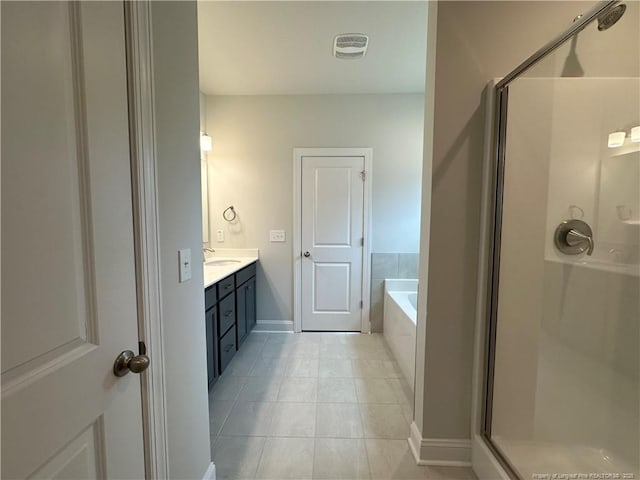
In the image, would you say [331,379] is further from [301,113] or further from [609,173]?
[301,113]

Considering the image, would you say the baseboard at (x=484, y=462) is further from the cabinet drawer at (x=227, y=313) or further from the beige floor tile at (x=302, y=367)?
the cabinet drawer at (x=227, y=313)

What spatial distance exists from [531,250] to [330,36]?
78.0 inches

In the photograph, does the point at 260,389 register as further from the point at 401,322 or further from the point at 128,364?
the point at 128,364

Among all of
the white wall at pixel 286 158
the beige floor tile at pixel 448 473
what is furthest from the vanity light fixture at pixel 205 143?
the beige floor tile at pixel 448 473

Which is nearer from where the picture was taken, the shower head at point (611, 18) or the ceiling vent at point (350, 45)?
the shower head at point (611, 18)

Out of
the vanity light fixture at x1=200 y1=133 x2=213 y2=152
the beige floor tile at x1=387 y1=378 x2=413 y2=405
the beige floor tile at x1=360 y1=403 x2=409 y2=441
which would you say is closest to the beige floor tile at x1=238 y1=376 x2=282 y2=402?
the beige floor tile at x1=360 y1=403 x2=409 y2=441

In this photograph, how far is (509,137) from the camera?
52.6 inches

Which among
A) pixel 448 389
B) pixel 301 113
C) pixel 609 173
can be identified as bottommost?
pixel 448 389

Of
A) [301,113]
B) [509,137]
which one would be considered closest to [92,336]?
[509,137]

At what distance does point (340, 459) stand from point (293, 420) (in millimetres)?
398

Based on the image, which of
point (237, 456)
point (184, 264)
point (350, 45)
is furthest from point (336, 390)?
point (350, 45)

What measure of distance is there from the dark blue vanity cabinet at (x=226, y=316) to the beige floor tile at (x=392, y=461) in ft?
3.77

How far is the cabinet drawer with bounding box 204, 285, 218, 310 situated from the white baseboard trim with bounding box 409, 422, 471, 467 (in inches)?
58.0

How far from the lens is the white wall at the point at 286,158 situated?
3.09 m
